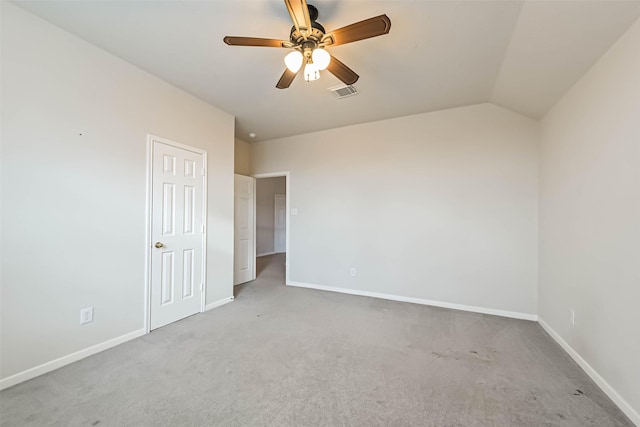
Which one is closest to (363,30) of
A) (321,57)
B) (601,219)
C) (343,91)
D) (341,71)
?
(321,57)

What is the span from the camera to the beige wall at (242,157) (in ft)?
15.9

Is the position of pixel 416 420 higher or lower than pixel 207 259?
lower

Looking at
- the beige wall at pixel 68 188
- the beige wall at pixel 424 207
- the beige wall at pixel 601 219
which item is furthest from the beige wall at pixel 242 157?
the beige wall at pixel 601 219

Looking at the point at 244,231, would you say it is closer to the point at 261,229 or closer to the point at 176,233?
the point at 176,233

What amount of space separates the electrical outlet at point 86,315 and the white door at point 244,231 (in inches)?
90.1

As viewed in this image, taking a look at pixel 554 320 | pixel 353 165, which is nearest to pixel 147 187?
pixel 353 165

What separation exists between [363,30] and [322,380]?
96.9 inches

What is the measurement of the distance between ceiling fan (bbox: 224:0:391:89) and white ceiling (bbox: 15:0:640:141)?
255 millimetres

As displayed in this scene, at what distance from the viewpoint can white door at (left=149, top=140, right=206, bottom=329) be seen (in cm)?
279

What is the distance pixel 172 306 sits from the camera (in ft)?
9.71

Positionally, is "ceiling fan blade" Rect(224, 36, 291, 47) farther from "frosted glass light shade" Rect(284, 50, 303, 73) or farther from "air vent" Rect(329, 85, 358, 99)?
"air vent" Rect(329, 85, 358, 99)

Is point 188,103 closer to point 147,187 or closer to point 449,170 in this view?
point 147,187

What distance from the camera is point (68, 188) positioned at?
2.13 meters

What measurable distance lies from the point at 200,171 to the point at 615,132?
3.93 m
